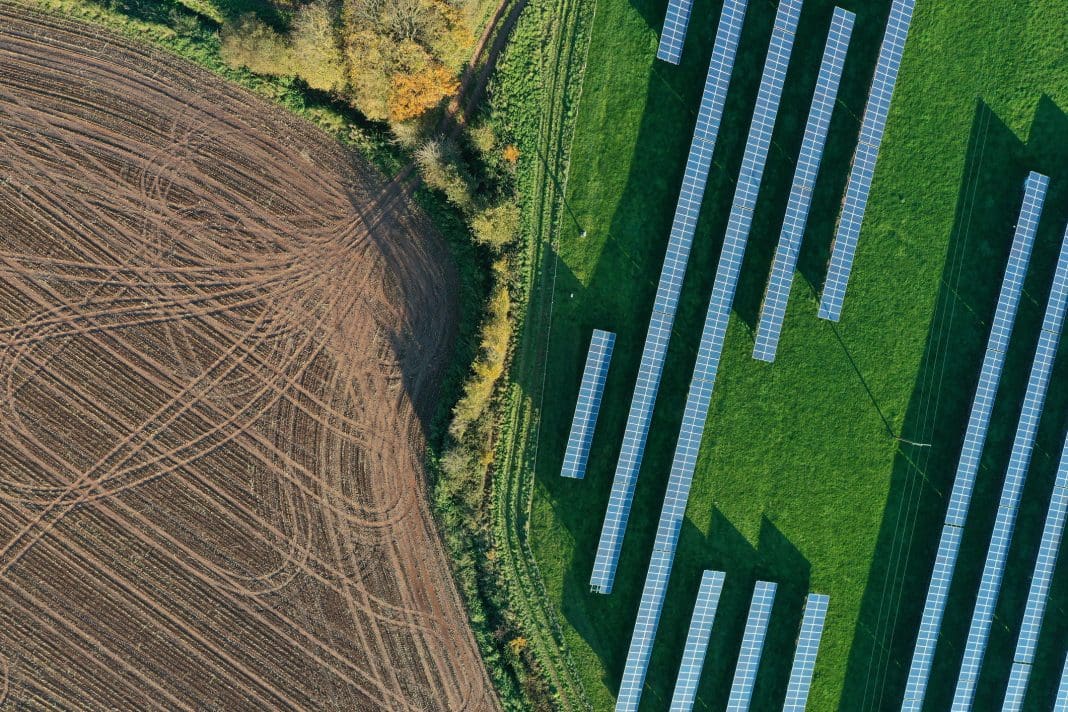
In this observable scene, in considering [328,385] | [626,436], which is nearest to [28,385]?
[328,385]

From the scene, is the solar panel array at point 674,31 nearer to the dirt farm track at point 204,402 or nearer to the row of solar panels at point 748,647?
the dirt farm track at point 204,402

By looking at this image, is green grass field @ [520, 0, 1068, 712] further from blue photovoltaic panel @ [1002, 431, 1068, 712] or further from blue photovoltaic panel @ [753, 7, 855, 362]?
blue photovoltaic panel @ [753, 7, 855, 362]

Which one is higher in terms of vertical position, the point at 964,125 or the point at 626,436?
the point at 964,125

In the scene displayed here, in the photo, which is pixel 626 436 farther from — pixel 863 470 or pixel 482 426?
pixel 863 470

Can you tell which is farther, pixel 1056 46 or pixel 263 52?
pixel 1056 46

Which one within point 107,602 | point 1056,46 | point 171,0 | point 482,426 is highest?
point 1056,46

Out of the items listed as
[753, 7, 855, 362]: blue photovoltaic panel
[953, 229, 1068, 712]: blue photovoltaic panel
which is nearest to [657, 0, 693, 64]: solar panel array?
[753, 7, 855, 362]: blue photovoltaic panel
